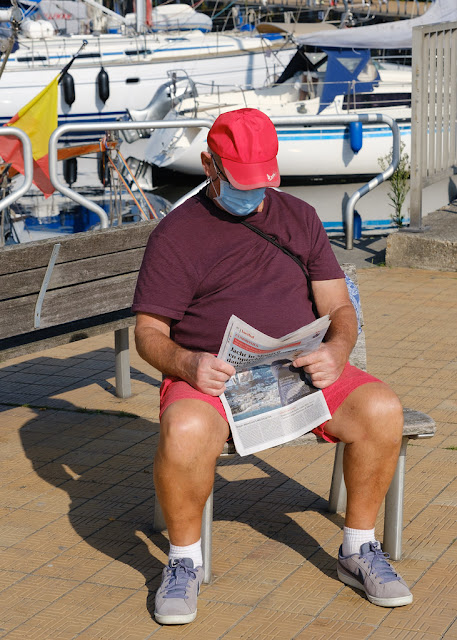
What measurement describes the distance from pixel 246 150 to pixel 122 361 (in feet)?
7.58

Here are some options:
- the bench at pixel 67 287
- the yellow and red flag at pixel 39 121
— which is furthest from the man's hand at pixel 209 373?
the yellow and red flag at pixel 39 121

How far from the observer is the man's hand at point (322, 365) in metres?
3.30

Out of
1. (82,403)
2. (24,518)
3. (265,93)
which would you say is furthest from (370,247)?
(265,93)

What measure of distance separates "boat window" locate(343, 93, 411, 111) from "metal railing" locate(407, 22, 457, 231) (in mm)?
6539

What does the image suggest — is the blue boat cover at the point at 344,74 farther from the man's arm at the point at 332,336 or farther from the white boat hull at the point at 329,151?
the man's arm at the point at 332,336

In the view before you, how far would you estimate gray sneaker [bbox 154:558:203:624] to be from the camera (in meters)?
3.19

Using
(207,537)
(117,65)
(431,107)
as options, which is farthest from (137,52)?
(207,537)

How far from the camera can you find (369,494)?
131 inches

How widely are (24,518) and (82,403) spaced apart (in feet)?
4.85

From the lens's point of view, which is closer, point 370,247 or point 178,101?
point 370,247

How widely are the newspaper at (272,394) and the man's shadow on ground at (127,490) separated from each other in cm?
59

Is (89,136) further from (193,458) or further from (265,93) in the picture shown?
(193,458)

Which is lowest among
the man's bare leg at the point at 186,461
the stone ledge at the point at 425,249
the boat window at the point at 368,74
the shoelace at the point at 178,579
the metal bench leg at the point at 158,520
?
the metal bench leg at the point at 158,520

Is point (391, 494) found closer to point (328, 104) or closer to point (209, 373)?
point (209, 373)
